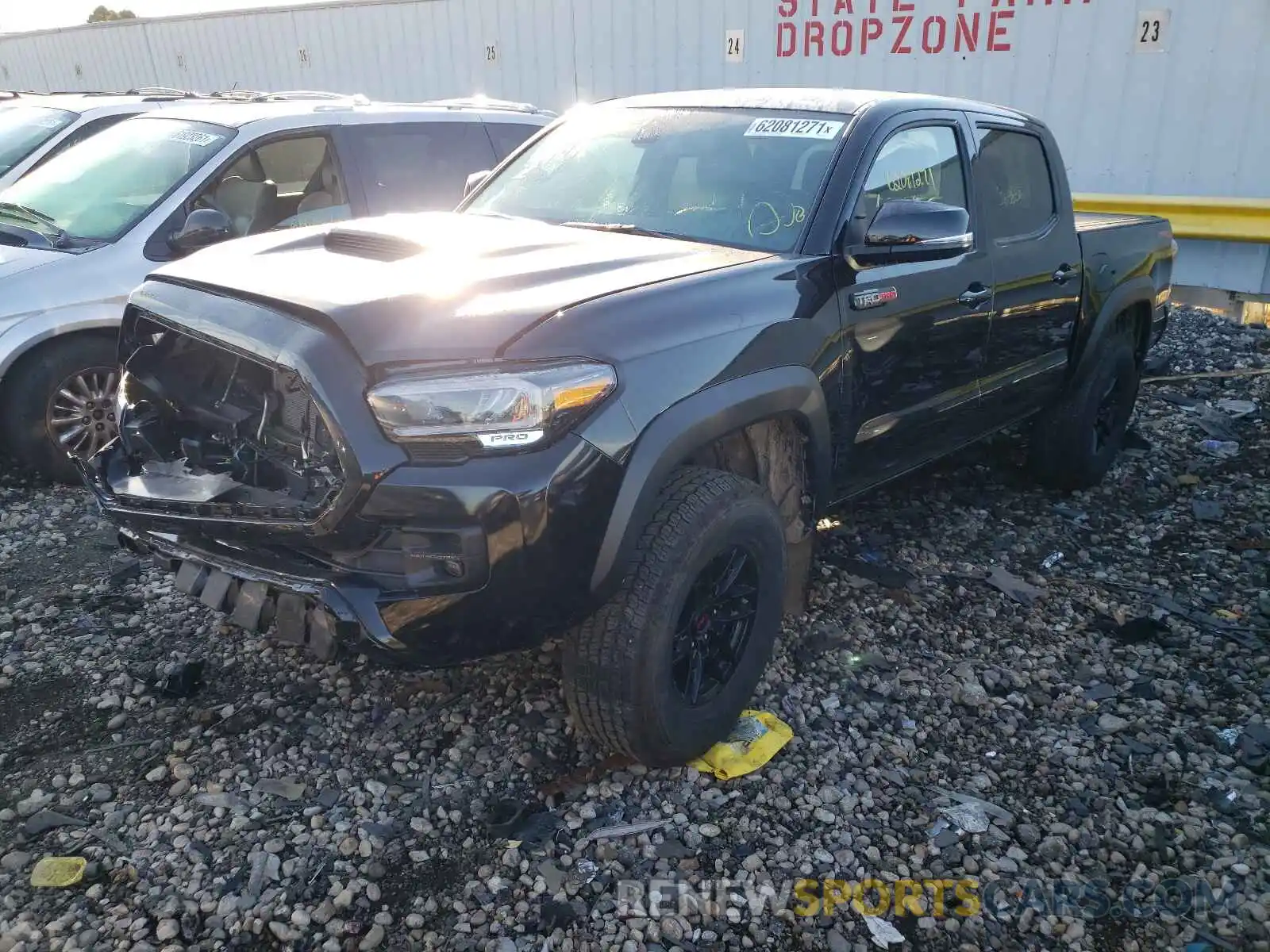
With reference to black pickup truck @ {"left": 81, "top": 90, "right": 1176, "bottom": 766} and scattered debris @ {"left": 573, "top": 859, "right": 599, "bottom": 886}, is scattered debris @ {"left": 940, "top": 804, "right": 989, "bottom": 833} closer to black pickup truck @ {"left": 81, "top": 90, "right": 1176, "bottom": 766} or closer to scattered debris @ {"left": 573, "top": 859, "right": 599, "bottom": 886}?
black pickup truck @ {"left": 81, "top": 90, "right": 1176, "bottom": 766}

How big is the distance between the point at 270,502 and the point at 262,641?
1.24 meters

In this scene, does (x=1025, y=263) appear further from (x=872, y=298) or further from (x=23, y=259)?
(x=23, y=259)

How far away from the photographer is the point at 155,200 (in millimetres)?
4949

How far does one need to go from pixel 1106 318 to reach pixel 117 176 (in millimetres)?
5258

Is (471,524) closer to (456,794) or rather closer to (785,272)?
(456,794)

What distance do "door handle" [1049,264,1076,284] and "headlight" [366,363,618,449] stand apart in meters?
3.03

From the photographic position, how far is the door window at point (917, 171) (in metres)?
3.38

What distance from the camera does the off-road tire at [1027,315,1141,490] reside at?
491cm

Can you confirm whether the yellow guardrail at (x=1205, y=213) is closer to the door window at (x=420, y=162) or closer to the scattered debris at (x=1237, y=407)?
the scattered debris at (x=1237, y=407)

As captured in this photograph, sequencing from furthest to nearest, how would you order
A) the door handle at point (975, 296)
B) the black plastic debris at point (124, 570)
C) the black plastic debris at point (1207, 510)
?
the black plastic debris at point (1207, 510) < the black plastic debris at point (124, 570) < the door handle at point (975, 296)

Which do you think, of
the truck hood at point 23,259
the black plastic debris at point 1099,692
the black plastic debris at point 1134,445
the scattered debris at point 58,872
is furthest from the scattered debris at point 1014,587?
the truck hood at point 23,259

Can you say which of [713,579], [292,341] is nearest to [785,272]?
[713,579]

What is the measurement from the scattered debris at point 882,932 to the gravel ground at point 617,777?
0.03 m

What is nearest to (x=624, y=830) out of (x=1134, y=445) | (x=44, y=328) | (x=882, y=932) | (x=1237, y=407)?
(x=882, y=932)
